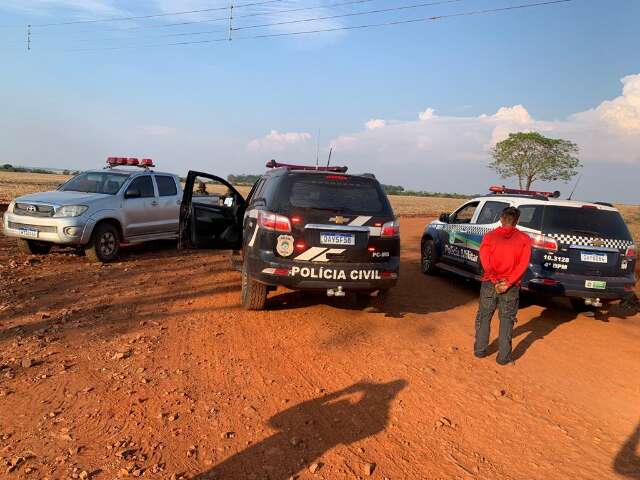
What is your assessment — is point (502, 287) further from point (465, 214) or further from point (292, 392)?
point (465, 214)

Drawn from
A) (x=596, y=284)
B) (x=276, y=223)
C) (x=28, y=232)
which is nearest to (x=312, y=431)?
(x=276, y=223)

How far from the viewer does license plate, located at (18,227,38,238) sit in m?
8.41

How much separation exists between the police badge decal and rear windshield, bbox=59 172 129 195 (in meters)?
5.32

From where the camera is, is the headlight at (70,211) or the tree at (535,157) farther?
the tree at (535,157)

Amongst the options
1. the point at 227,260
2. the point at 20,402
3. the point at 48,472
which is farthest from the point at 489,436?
the point at 227,260

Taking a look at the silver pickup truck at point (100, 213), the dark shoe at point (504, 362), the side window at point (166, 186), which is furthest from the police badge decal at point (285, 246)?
the side window at point (166, 186)

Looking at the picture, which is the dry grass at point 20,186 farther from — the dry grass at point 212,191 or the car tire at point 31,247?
the car tire at point 31,247

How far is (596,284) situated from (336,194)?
12.6 ft

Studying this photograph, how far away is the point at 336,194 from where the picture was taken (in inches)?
228

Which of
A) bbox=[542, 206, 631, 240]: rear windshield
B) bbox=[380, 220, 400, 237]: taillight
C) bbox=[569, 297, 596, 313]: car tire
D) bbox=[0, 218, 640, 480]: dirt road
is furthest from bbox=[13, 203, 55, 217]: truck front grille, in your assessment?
bbox=[569, 297, 596, 313]: car tire

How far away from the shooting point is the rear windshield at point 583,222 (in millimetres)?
6660

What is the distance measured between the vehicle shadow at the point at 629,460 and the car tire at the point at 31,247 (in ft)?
29.9

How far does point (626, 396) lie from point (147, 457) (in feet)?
14.1

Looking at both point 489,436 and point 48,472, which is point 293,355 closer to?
point 489,436
